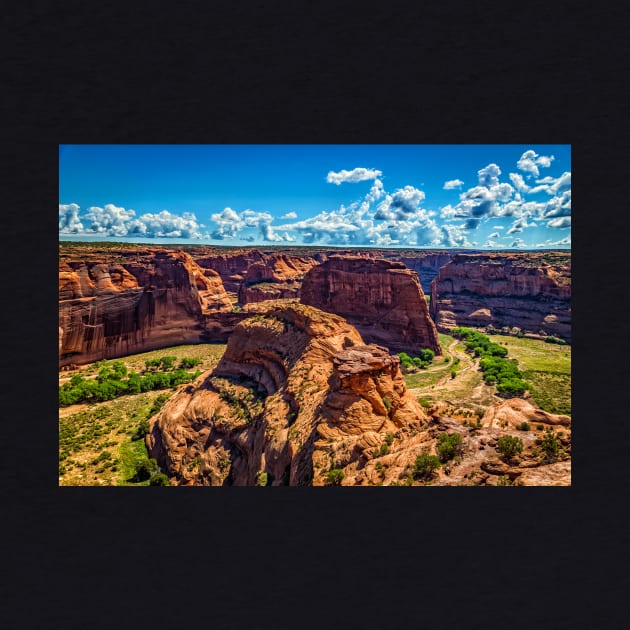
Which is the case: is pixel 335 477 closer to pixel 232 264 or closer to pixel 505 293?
pixel 505 293

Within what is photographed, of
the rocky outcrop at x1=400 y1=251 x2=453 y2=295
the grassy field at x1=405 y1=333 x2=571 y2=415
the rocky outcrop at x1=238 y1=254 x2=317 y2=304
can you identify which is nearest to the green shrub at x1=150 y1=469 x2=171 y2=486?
the grassy field at x1=405 y1=333 x2=571 y2=415

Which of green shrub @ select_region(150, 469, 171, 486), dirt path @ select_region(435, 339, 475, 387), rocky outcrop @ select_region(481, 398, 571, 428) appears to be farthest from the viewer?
dirt path @ select_region(435, 339, 475, 387)

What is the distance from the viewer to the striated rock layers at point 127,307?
31.1m

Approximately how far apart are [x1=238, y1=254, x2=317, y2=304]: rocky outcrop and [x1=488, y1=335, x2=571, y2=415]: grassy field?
114 ft

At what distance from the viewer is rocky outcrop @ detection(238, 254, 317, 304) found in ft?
206

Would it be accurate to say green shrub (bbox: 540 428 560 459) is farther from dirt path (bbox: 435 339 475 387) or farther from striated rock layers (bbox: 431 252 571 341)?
striated rock layers (bbox: 431 252 571 341)

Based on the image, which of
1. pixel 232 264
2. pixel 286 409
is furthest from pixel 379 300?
pixel 232 264

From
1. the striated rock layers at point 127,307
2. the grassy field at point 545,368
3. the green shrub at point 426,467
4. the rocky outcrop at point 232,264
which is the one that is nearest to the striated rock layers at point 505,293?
the grassy field at point 545,368

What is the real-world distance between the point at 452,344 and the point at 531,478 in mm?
41592

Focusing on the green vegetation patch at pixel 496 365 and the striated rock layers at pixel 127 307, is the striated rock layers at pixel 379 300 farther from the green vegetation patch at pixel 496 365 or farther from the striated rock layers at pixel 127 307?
the striated rock layers at pixel 127 307

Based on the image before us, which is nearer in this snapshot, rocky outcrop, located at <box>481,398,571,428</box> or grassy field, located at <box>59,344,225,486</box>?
rocky outcrop, located at <box>481,398,571,428</box>

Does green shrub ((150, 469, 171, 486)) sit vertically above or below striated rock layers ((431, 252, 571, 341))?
below

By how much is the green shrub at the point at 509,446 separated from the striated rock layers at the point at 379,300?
1241 inches
